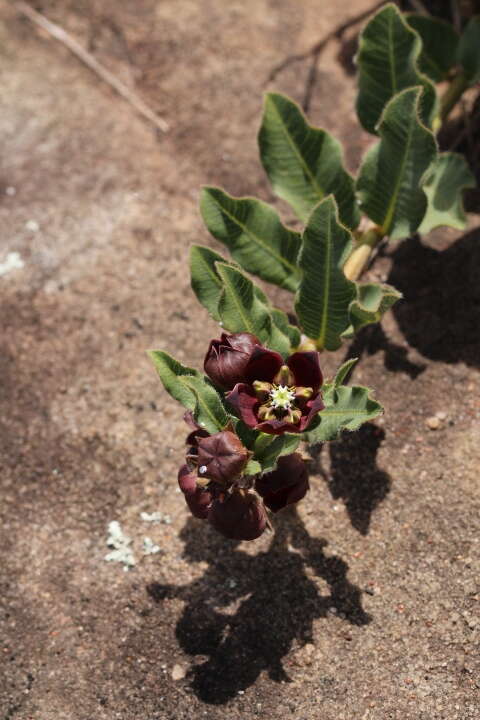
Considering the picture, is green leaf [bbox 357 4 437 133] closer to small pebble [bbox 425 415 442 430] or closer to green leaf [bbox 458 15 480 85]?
green leaf [bbox 458 15 480 85]

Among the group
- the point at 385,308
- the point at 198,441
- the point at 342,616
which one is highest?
the point at 385,308

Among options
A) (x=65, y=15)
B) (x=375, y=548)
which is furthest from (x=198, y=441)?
(x=65, y=15)

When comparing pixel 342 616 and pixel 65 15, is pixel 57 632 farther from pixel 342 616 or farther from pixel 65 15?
pixel 65 15

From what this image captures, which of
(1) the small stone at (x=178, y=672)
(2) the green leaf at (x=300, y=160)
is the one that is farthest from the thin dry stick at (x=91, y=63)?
(1) the small stone at (x=178, y=672)

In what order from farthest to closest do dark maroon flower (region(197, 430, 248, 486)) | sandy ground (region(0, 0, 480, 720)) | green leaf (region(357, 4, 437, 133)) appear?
1. green leaf (region(357, 4, 437, 133))
2. sandy ground (region(0, 0, 480, 720))
3. dark maroon flower (region(197, 430, 248, 486))

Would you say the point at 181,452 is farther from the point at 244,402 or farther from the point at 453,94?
the point at 453,94

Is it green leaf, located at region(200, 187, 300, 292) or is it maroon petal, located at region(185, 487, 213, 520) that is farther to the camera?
green leaf, located at region(200, 187, 300, 292)

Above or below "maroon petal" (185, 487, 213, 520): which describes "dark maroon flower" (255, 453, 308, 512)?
above

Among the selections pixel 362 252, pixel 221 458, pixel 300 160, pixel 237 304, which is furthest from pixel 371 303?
pixel 221 458

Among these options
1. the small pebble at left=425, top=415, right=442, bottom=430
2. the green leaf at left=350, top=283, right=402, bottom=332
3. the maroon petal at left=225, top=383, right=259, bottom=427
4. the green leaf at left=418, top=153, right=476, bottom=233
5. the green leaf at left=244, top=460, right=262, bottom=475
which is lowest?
the small pebble at left=425, top=415, right=442, bottom=430

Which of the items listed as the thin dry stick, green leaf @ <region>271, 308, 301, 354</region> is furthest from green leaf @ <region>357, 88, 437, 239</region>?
the thin dry stick
